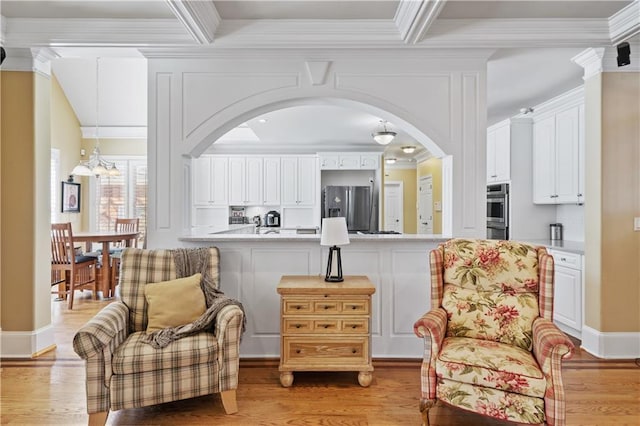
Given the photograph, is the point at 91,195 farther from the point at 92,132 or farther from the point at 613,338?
the point at 613,338

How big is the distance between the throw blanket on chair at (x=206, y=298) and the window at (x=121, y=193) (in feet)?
17.2

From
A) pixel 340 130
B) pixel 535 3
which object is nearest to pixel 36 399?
pixel 535 3

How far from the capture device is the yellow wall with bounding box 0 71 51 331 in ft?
10.6

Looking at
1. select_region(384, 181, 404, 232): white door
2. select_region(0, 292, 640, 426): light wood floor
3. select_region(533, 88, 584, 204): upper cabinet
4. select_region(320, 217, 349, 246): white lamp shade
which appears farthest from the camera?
select_region(384, 181, 404, 232): white door

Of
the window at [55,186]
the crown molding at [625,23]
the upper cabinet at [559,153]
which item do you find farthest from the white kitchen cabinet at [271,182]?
the crown molding at [625,23]

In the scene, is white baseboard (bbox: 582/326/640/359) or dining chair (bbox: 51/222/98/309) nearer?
white baseboard (bbox: 582/326/640/359)

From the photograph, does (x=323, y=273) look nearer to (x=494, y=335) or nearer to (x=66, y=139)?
(x=494, y=335)

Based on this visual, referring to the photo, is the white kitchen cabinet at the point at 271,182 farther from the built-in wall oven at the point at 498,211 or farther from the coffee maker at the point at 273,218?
the built-in wall oven at the point at 498,211

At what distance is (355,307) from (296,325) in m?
0.43

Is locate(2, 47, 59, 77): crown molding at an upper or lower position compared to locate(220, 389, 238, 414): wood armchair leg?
upper

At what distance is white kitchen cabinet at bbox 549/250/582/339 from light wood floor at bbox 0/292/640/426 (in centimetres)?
63

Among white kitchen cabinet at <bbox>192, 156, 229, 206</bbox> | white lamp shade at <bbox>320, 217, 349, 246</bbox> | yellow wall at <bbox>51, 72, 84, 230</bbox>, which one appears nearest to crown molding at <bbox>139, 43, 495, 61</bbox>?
white lamp shade at <bbox>320, 217, 349, 246</bbox>

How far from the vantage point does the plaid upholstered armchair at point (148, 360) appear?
2121 millimetres

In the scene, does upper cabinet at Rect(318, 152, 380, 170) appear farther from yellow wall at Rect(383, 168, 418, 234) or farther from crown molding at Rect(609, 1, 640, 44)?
crown molding at Rect(609, 1, 640, 44)
